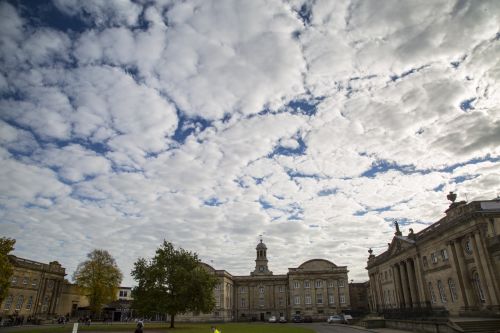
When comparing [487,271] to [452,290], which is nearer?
[487,271]

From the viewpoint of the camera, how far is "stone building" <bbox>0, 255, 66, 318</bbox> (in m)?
54.7

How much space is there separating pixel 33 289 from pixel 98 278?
11.7 m

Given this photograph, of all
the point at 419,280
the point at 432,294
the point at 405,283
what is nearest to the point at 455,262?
the point at 432,294

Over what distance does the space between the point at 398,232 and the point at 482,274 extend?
2821 centimetres

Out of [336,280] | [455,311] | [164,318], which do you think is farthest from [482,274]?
[164,318]

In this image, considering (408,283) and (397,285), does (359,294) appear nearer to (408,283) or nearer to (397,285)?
(397,285)

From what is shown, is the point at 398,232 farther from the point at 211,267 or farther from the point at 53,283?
the point at 53,283

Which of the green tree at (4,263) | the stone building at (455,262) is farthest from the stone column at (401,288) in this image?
the green tree at (4,263)

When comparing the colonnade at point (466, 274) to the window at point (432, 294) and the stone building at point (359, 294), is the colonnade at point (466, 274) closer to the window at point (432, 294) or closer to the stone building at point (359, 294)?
the window at point (432, 294)

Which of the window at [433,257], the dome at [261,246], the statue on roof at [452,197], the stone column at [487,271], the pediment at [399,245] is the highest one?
the dome at [261,246]

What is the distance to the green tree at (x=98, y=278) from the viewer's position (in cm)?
5941

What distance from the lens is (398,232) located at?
2307 inches

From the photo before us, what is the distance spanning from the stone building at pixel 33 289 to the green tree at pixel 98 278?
737cm

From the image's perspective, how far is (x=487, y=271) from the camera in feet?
99.1
